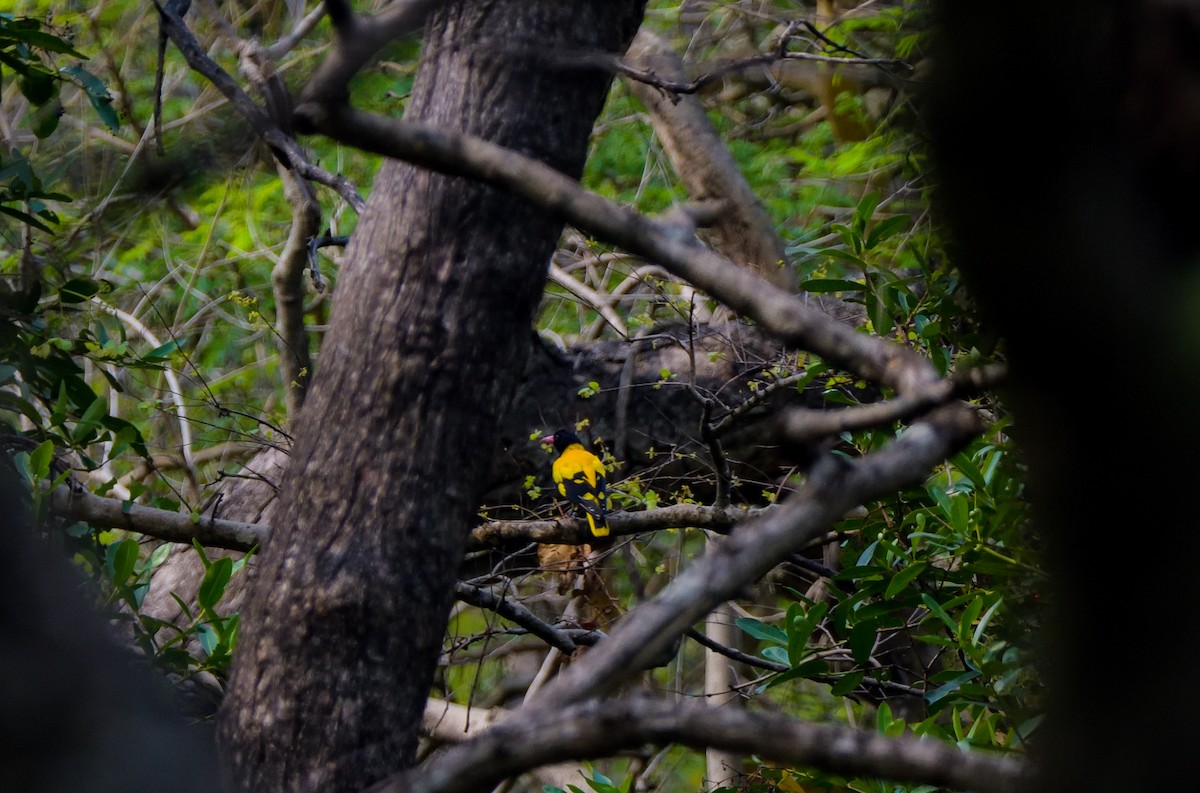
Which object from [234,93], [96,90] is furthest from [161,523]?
[234,93]

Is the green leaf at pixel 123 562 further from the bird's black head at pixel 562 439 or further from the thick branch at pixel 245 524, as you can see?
the bird's black head at pixel 562 439

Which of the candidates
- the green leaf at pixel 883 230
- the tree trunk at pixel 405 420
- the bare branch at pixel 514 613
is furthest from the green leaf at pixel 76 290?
the green leaf at pixel 883 230

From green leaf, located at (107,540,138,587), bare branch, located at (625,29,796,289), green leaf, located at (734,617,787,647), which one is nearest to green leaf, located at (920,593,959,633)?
green leaf, located at (734,617,787,647)

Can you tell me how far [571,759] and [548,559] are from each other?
3.40 metres

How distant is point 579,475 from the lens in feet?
13.1

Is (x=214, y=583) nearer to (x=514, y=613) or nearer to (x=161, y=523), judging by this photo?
(x=161, y=523)

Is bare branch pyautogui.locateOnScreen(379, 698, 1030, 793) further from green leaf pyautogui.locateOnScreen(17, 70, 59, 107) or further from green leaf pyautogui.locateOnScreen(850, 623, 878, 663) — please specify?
green leaf pyautogui.locateOnScreen(17, 70, 59, 107)

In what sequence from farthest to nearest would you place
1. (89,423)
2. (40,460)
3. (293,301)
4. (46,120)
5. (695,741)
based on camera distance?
1. (293,301)
2. (46,120)
3. (89,423)
4. (40,460)
5. (695,741)

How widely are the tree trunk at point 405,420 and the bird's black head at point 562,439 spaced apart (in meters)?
2.07

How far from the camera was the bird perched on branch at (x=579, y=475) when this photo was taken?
147 inches

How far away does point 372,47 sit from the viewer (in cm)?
115

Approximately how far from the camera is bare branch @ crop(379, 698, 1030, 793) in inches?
33.6

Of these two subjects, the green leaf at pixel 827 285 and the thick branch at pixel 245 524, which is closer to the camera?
the green leaf at pixel 827 285

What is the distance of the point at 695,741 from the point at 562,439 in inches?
127
